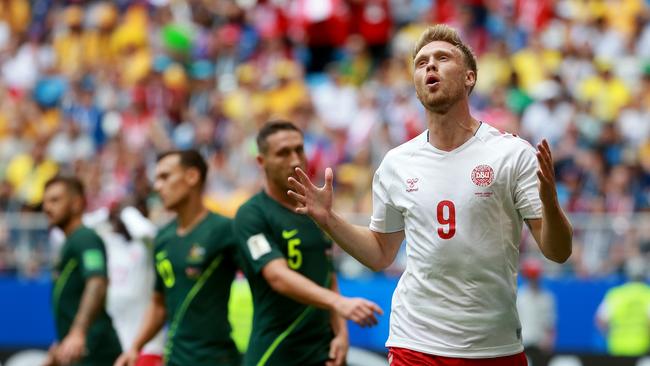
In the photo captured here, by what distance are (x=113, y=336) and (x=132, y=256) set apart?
6.49 ft

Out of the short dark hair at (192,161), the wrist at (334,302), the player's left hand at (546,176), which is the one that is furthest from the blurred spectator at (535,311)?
the player's left hand at (546,176)

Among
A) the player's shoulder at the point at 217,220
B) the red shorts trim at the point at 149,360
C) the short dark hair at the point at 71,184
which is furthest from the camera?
the red shorts trim at the point at 149,360

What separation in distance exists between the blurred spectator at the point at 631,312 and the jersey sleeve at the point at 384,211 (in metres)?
8.44

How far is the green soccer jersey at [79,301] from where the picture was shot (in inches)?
373

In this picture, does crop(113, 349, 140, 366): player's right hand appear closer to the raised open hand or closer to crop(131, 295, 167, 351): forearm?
crop(131, 295, 167, 351): forearm

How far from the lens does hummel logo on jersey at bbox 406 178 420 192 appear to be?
5988 mm

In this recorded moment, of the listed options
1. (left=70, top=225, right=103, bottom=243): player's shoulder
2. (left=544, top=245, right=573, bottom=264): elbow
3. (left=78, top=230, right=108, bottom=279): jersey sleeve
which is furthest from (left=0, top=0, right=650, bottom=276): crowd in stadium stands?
(left=544, top=245, right=573, bottom=264): elbow

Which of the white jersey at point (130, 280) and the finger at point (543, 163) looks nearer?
the finger at point (543, 163)

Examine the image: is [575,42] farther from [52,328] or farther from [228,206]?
[52,328]

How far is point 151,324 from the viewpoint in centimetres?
890

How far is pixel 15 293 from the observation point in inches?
646

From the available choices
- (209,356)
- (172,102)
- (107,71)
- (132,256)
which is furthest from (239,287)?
(107,71)

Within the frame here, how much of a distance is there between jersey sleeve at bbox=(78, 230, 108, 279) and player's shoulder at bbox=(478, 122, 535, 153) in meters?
4.19

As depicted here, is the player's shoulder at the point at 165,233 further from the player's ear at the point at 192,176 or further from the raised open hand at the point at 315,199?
the raised open hand at the point at 315,199
